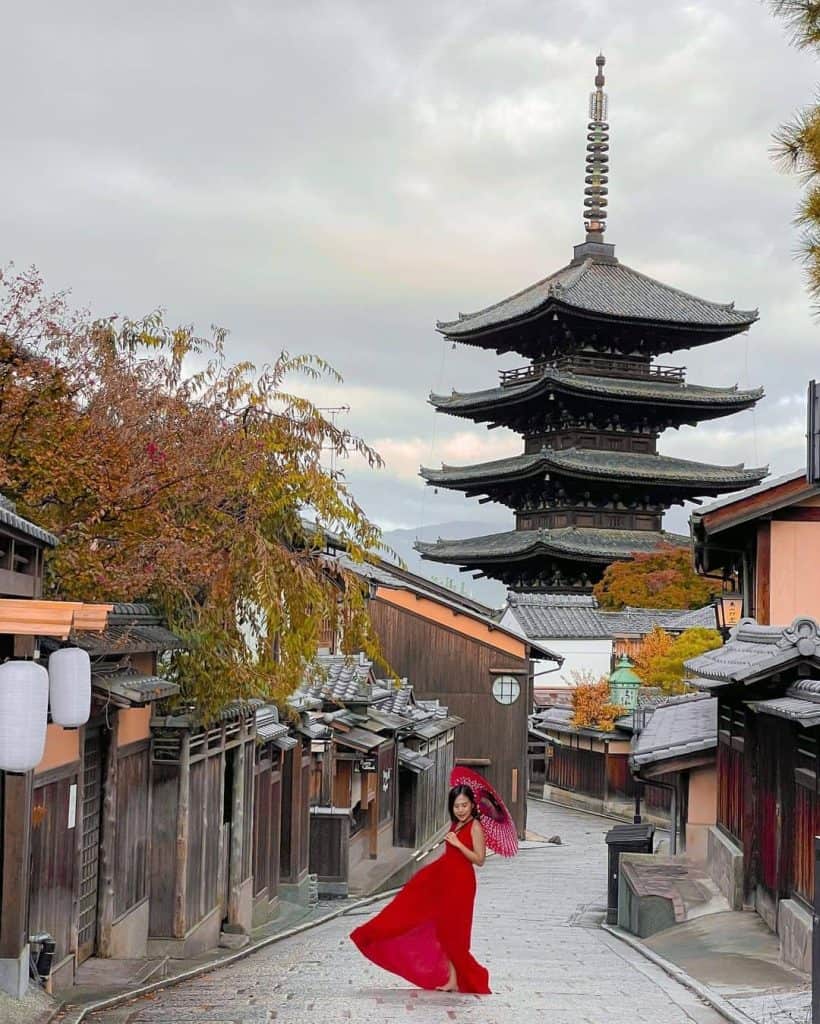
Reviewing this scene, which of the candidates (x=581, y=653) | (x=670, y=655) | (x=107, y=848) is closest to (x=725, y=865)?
(x=107, y=848)

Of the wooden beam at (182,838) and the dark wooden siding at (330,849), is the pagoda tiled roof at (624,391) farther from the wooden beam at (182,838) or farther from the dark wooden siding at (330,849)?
the wooden beam at (182,838)

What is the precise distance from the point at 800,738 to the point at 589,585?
128 feet

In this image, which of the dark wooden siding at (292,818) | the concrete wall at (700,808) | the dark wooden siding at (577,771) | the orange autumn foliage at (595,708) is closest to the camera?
the concrete wall at (700,808)

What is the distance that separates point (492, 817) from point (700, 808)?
9892 mm

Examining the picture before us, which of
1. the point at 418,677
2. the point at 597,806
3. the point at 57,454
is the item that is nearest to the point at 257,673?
the point at 57,454

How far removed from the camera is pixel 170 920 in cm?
1314

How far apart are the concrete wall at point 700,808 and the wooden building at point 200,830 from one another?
617 cm

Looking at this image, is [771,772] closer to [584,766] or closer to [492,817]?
[492,817]

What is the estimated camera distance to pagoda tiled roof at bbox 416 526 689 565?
48.4 metres

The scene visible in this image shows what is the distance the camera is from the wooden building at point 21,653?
7930mm

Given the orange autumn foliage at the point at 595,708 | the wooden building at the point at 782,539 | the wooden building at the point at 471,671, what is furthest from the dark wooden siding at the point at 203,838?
the orange autumn foliage at the point at 595,708

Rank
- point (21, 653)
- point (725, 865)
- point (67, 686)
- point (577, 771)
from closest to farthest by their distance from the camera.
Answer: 1. point (21, 653)
2. point (67, 686)
3. point (725, 865)
4. point (577, 771)

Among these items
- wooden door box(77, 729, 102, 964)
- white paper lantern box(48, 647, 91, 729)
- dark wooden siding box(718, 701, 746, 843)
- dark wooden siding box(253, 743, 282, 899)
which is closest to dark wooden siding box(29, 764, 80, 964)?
wooden door box(77, 729, 102, 964)

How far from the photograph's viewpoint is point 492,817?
1010 centimetres
